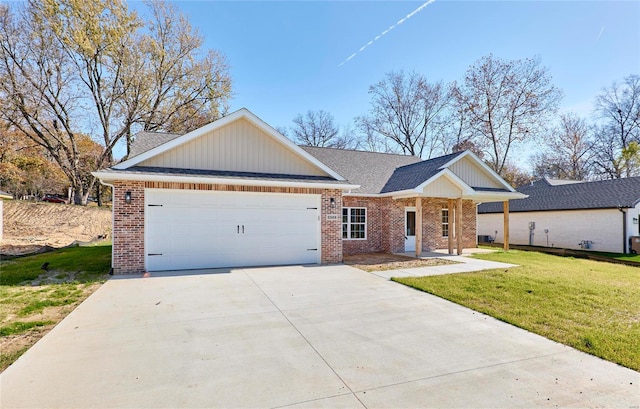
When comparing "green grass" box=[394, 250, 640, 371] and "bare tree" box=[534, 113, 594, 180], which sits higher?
"bare tree" box=[534, 113, 594, 180]

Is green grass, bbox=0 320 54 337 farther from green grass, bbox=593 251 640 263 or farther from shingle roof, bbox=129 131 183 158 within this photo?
green grass, bbox=593 251 640 263

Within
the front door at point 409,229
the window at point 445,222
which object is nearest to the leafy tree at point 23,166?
the front door at point 409,229

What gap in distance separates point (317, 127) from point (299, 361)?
35.6m

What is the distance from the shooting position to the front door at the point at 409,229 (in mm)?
14641

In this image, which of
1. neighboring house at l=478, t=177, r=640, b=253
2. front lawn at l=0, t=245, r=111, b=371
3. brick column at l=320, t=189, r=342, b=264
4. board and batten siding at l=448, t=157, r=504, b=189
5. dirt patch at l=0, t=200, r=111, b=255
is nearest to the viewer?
front lawn at l=0, t=245, r=111, b=371

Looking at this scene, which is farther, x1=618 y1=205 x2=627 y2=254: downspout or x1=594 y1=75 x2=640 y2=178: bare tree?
x1=594 y1=75 x2=640 y2=178: bare tree

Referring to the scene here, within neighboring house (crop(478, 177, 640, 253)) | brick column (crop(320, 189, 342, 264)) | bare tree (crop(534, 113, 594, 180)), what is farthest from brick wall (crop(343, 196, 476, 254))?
bare tree (crop(534, 113, 594, 180))

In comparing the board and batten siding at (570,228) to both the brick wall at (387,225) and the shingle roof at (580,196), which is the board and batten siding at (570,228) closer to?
the shingle roof at (580,196)

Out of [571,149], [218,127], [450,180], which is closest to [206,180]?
[218,127]

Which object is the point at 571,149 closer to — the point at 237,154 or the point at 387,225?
the point at 387,225

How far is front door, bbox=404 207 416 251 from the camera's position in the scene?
48.0 feet

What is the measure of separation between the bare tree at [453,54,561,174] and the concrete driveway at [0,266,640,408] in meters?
25.9

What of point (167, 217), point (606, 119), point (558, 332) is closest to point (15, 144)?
point (167, 217)

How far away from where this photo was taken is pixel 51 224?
19.5 metres
